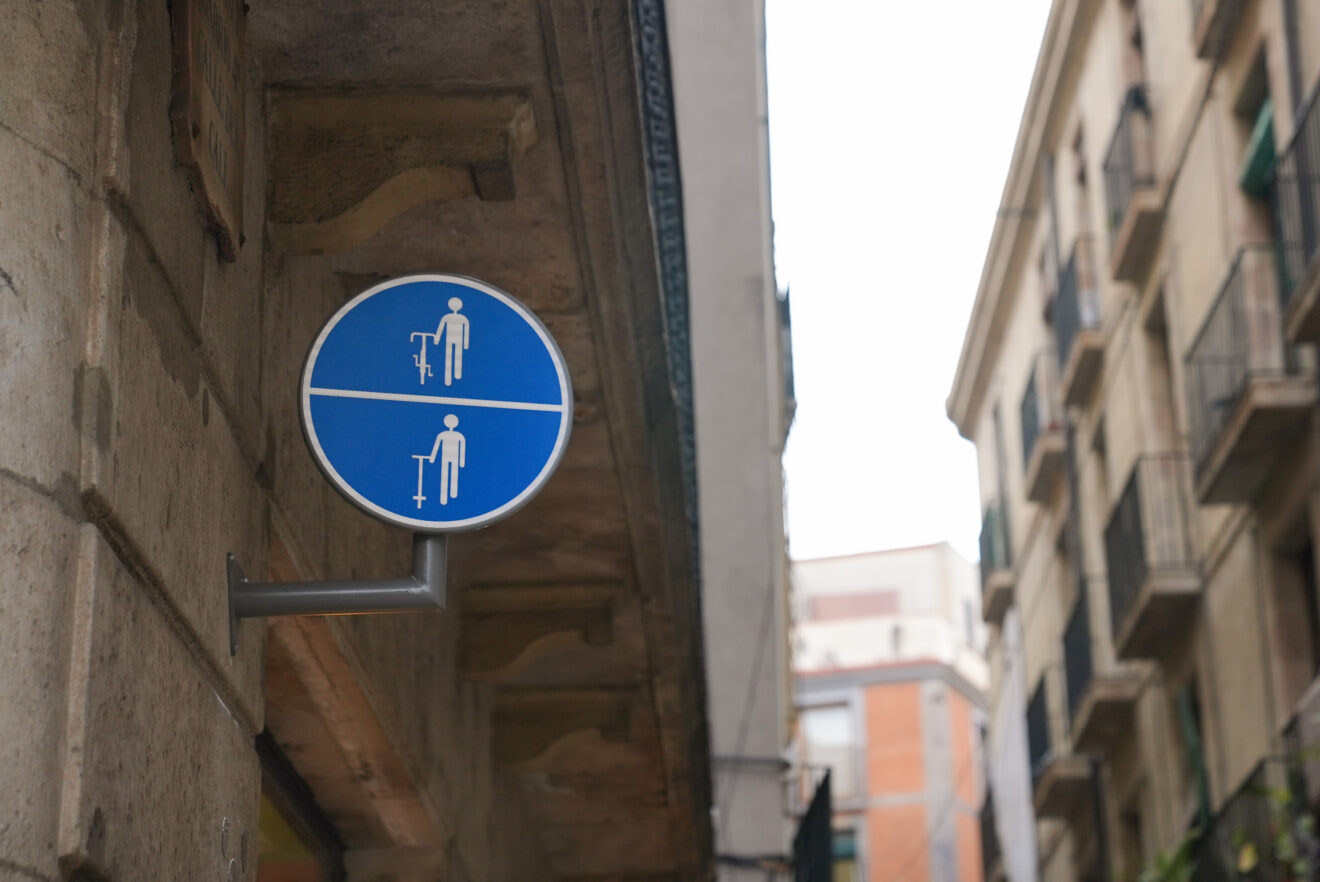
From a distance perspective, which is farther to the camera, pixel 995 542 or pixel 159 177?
pixel 995 542

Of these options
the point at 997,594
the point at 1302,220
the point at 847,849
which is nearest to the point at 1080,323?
the point at 997,594

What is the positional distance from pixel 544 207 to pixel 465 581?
3.13 metres

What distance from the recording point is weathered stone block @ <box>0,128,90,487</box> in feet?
10.0

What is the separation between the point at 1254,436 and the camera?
565 inches

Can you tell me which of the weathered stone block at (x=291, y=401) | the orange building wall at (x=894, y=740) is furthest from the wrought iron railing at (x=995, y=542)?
the weathered stone block at (x=291, y=401)

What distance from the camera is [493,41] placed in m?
4.89

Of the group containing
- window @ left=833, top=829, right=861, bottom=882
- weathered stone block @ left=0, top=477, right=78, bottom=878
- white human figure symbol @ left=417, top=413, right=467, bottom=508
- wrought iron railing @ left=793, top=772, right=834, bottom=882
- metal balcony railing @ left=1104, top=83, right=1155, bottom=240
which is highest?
metal balcony railing @ left=1104, top=83, right=1155, bottom=240

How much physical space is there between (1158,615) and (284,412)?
14.0 meters

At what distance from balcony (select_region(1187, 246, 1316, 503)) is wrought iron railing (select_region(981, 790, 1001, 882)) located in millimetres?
12315

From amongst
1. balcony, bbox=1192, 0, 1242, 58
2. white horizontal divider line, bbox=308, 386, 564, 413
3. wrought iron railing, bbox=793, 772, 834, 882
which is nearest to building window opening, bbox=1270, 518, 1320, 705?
balcony, bbox=1192, 0, 1242, 58

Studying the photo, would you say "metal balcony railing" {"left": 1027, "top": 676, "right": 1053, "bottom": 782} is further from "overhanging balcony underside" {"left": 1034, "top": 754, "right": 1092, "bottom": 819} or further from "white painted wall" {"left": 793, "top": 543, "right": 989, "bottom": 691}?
"white painted wall" {"left": 793, "top": 543, "right": 989, "bottom": 691}

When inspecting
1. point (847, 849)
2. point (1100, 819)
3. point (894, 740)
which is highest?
point (894, 740)

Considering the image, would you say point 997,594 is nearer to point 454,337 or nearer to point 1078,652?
point 1078,652

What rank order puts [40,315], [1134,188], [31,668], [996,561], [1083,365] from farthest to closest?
1. [996,561]
2. [1083,365]
3. [1134,188]
4. [40,315]
5. [31,668]
